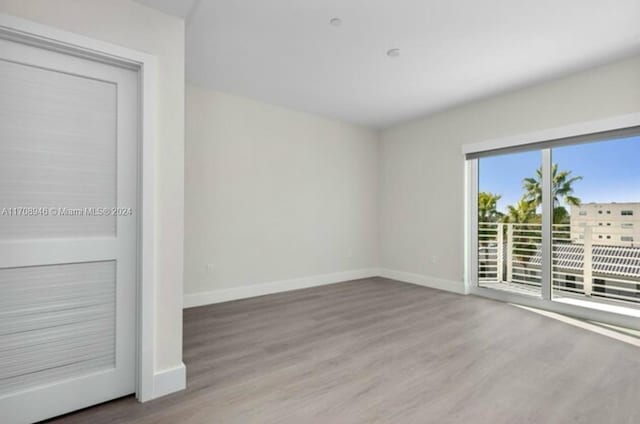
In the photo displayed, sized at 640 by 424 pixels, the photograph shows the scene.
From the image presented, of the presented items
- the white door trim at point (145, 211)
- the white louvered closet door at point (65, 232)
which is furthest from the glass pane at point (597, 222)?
the white louvered closet door at point (65, 232)

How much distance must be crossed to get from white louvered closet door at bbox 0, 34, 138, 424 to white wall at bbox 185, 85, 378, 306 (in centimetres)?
174

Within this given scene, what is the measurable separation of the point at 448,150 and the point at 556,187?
1.44 meters

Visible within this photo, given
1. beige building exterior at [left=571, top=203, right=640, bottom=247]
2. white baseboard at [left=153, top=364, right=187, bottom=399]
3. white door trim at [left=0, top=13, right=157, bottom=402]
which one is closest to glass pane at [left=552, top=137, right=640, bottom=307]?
beige building exterior at [left=571, top=203, right=640, bottom=247]

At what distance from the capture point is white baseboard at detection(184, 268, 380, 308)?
3.73 meters

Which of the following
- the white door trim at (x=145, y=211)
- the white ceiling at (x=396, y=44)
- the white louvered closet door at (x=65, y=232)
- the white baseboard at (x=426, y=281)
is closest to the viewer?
the white louvered closet door at (x=65, y=232)

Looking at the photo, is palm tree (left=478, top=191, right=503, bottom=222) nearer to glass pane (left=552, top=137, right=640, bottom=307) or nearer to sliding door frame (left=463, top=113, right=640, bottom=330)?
sliding door frame (left=463, top=113, right=640, bottom=330)

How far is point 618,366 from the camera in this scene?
2.30m

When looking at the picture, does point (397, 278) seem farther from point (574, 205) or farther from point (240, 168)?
point (240, 168)

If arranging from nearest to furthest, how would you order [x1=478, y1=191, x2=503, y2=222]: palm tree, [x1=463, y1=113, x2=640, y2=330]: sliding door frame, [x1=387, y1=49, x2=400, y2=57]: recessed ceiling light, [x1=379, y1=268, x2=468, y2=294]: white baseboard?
1. [x1=387, y1=49, x2=400, y2=57]: recessed ceiling light
2. [x1=463, y1=113, x2=640, y2=330]: sliding door frame
3. [x1=478, y1=191, x2=503, y2=222]: palm tree
4. [x1=379, y1=268, x2=468, y2=294]: white baseboard

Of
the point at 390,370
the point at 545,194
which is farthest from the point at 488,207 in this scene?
the point at 390,370

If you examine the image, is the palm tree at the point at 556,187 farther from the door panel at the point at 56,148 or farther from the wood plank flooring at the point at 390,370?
the door panel at the point at 56,148

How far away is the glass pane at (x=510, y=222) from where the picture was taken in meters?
3.82

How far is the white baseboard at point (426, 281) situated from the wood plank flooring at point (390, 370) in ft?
2.71

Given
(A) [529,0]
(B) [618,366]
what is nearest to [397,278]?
(B) [618,366]
